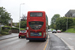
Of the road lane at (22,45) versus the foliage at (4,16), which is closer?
the road lane at (22,45)

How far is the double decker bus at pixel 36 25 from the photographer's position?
1555 cm

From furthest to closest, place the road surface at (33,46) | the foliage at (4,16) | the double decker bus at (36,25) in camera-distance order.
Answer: the foliage at (4,16), the double decker bus at (36,25), the road surface at (33,46)

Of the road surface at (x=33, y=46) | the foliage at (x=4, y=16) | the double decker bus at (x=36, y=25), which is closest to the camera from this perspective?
the road surface at (x=33, y=46)

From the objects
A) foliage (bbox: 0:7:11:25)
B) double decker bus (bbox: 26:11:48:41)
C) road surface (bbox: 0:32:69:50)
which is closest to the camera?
road surface (bbox: 0:32:69:50)

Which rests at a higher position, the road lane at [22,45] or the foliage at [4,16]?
the foliage at [4,16]

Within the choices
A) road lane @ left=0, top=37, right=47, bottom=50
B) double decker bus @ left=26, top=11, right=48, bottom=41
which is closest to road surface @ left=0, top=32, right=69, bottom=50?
road lane @ left=0, top=37, right=47, bottom=50

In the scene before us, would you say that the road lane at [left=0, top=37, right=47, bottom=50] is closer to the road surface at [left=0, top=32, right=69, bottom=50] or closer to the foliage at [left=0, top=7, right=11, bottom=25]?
the road surface at [left=0, top=32, right=69, bottom=50]

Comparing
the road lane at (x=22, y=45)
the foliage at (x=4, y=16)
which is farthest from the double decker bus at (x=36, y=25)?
the foliage at (x=4, y=16)

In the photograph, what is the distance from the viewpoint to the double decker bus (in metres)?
15.6

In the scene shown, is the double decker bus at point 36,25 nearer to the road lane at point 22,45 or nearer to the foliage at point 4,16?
the road lane at point 22,45

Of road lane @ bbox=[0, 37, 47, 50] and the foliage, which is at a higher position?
the foliage

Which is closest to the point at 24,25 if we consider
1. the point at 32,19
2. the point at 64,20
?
the point at 64,20

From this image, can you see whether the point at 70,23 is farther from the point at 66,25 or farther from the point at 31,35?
the point at 31,35

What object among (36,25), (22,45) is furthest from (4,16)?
(22,45)
